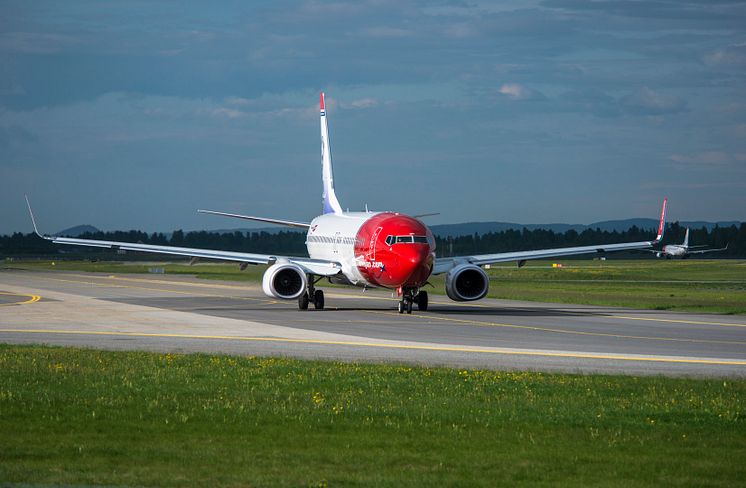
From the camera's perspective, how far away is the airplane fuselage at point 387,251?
43562mm

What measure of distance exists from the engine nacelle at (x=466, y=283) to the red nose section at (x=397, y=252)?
258 cm

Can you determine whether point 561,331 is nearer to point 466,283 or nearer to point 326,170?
point 466,283

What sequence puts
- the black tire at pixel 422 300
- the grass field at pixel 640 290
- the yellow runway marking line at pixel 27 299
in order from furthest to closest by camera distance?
the grass field at pixel 640 290
the yellow runway marking line at pixel 27 299
the black tire at pixel 422 300

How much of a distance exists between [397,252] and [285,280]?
591cm

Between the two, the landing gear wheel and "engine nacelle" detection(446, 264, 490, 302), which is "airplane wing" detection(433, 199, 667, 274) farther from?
the landing gear wheel

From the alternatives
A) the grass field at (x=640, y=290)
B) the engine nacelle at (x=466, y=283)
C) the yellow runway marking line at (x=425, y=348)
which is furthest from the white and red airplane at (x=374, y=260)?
the yellow runway marking line at (x=425, y=348)

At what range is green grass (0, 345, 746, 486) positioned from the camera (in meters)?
13.4

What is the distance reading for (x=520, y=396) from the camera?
19859mm

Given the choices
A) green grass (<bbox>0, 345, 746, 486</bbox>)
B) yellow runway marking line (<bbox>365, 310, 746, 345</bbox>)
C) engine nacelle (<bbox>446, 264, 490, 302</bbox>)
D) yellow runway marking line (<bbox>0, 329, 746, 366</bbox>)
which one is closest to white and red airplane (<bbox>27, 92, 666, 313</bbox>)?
engine nacelle (<bbox>446, 264, 490, 302</bbox>)

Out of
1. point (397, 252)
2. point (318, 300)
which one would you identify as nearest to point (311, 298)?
point (318, 300)

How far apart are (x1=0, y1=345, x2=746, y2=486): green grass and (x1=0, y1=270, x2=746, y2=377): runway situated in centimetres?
420

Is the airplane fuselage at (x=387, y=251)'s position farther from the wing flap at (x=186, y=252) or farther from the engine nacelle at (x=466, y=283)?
the wing flap at (x=186, y=252)

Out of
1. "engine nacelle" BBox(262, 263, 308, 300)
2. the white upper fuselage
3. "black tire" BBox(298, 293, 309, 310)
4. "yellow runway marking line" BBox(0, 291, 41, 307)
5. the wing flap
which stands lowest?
"yellow runway marking line" BBox(0, 291, 41, 307)

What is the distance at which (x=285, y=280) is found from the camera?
4719cm
